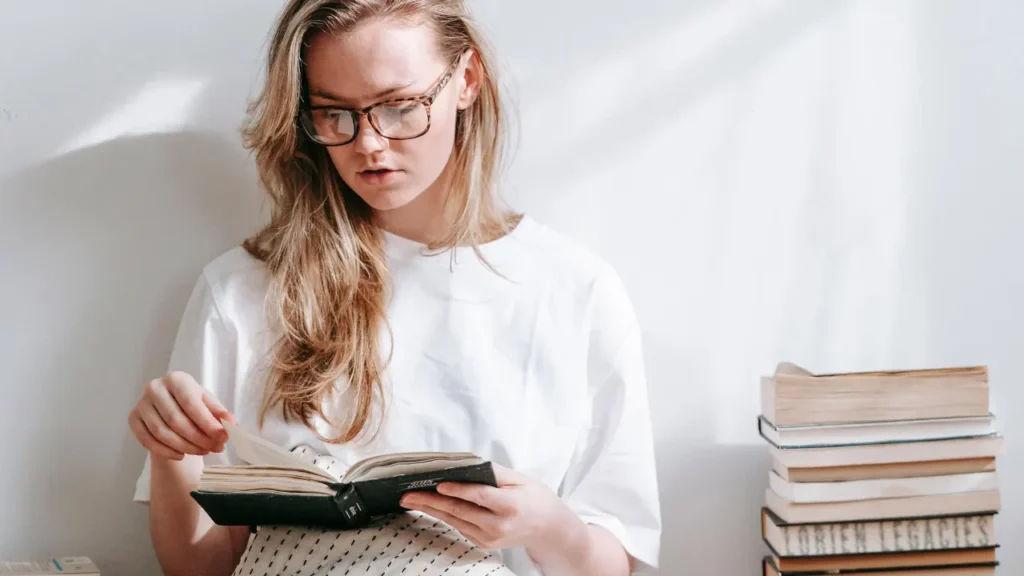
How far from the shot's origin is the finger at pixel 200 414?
1.30 meters

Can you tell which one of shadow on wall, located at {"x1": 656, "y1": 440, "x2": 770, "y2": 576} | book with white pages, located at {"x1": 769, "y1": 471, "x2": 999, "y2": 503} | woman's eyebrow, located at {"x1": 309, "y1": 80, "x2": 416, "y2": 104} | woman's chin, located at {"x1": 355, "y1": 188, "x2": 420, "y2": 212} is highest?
woman's eyebrow, located at {"x1": 309, "y1": 80, "x2": 416, "y2": 104}

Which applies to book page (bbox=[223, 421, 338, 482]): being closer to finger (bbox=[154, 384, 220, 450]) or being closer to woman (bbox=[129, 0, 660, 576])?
finger (bbox=[154, 384, 220, 450])

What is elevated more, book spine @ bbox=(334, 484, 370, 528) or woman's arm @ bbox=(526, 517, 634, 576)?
book spine @ bbox=(334, 484, 370, 528)

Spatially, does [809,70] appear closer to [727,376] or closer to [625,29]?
[625,29]

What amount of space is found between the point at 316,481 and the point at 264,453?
0.08 m

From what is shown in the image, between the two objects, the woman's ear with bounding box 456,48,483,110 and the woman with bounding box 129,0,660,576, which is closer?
the woman with bounding box 129,0,660,576

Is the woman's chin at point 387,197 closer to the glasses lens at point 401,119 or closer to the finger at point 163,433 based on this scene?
the glasses lens at point 401,119

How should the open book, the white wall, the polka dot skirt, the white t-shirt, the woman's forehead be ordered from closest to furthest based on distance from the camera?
1. the open book
2. the polka dot skirt
3. the woman's forehead
4. the white t-shirt
5. the white wall

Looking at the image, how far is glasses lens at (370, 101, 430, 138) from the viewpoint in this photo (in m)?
1.42

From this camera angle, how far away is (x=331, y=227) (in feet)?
5.19

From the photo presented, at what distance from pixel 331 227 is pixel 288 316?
157 millimetres

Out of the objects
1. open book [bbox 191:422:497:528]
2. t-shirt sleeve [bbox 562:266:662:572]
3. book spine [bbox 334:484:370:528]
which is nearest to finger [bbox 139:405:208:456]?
open book [bbox 191:422:497:528]

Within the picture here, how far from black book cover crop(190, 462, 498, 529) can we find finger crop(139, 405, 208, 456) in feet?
0.35

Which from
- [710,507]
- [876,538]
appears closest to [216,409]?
[710,507]
